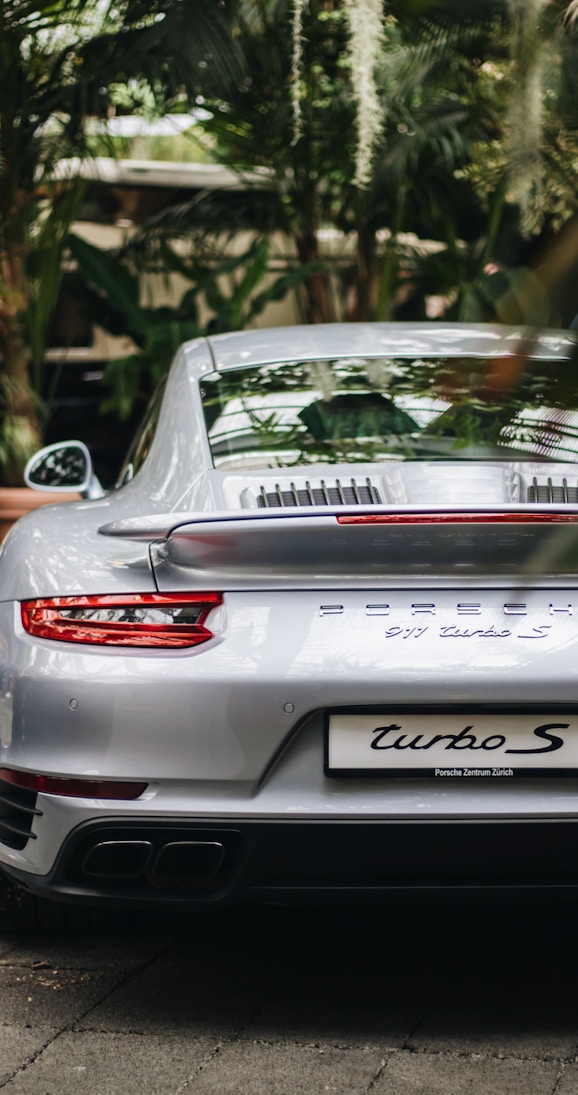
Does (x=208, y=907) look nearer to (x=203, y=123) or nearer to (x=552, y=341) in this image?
(x=552, y=341)

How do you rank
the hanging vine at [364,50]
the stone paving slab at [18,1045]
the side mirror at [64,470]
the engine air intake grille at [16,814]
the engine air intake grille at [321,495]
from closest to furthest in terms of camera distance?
the hanging vine at [364,50] < the stone paving slab at [18,1045] < the engine air intake grille at [16,814] < the engine air intake grille at [321,495] < the side mirror at [64,470]

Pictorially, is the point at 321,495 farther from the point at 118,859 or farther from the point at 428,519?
the point at 118,859

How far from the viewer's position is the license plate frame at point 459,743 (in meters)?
2.20

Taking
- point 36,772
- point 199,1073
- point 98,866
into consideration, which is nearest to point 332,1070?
point 199,1073

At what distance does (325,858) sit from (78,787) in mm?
478

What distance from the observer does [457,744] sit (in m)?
2.20

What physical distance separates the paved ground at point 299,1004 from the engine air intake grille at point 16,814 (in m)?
0.35

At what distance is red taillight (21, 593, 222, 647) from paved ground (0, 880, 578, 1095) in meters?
0.77

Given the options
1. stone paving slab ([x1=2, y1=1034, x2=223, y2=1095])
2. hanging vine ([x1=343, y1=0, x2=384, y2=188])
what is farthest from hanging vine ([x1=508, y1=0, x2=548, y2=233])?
stone paving slab ([x1=2, y1=1034, x2=223, y2=1095])

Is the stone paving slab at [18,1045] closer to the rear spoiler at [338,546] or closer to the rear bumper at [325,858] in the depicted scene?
the rear bumper at [325,858]

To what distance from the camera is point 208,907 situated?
231cm

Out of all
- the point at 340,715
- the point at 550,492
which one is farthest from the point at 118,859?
the point at 550,492

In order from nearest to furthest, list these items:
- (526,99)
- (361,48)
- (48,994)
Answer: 1. (526,99)
2. (361,48)
3. (48,994)

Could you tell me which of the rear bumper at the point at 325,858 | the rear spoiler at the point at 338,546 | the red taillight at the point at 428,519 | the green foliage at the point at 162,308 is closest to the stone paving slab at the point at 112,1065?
the rear bumper at the point at 325,858
